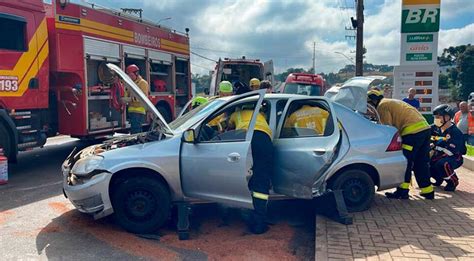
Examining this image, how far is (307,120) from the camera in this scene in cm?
525

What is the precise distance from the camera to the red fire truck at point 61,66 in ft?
24.0

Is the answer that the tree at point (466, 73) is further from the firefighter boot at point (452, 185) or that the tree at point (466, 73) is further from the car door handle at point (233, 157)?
the car door handle at point (233, 157)

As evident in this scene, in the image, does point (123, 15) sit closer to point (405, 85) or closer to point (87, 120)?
point (87, 120)

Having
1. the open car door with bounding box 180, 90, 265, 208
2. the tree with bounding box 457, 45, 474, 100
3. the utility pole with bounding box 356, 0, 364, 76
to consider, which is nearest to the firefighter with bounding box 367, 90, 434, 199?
the open car door with bounding box 180, 90, 265, 208

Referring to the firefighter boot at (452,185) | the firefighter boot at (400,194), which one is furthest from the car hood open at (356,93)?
the firefighter boot at (452,185)

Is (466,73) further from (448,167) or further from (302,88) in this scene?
(448,167)

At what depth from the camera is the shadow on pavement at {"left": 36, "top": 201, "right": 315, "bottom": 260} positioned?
4.27 metres

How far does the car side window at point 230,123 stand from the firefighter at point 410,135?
6.54 ft

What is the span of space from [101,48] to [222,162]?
5.48 meters

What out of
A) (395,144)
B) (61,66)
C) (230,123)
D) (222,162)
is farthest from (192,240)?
(61,66)

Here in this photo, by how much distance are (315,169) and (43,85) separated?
223 inches

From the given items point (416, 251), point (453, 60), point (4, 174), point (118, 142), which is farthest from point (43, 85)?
point (453, 60)

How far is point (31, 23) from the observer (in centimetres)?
763

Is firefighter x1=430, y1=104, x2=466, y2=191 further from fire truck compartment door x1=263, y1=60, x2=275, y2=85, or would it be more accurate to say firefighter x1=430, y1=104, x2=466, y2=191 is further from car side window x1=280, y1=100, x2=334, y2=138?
fire truck compartment door x1=263, y1=60, x2=275, y2=85
